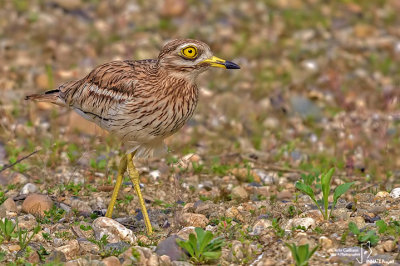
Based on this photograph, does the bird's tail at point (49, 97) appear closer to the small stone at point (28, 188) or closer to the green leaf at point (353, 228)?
the small stone at point (28, 188)

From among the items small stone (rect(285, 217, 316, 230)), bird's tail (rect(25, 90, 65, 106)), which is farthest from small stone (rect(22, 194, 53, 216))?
small stone (rect(285, 217, 316, 230))

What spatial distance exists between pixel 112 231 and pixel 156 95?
1.13 meters

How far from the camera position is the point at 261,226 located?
215 inches

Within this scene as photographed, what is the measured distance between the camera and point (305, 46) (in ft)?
36.3

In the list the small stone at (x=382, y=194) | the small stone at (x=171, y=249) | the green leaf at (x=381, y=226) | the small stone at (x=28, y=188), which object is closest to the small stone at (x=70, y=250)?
the small stone at (x=171, y=249)

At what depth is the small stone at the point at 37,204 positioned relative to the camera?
19.8ft

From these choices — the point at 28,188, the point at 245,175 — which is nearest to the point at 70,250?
the point at 28,188

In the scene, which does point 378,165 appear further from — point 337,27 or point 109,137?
point 337,27

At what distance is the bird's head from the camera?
18.4ft

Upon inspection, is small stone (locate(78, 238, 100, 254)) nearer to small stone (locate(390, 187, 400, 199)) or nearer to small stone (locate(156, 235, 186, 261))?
small stone (locate(156, 235, 186, 261))

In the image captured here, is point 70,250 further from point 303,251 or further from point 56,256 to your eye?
point 303,251

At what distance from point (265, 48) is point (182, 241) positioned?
637 centimetres

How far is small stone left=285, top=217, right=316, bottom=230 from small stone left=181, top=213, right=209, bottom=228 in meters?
0.74

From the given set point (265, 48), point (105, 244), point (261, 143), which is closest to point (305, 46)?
point (265, 48)
